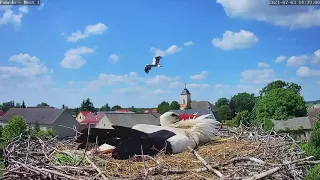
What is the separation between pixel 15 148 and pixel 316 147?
16.2 meters

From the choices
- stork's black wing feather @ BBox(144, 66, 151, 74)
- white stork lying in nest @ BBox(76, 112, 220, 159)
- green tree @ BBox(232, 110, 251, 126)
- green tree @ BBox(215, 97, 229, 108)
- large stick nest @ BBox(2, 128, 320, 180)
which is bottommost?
large stick nest @ BBox(2, 128, 320, 180)

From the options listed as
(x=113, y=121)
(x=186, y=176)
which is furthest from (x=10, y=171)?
(x=113, y=121)

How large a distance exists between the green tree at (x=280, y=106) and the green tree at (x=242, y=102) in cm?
2490

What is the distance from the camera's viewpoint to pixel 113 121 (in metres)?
36.0

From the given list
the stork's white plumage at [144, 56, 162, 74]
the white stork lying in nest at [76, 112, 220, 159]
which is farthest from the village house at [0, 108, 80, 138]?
the white stork lying in nest at [76, 112, 220, 159]

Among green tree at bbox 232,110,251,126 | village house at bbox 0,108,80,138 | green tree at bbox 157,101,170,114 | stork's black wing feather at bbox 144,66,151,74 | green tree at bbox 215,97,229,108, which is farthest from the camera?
green tree at bbox 215,97,229,108

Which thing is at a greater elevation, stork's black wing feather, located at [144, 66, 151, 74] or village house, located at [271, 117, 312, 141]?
stork's black wing feather, located at [144, 66, 151, 74]

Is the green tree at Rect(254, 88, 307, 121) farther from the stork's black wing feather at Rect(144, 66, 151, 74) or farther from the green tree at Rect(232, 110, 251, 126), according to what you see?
the stork's black wing feather at Rect(144, 66, 151, 74)

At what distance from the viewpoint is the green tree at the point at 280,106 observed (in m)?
36.8

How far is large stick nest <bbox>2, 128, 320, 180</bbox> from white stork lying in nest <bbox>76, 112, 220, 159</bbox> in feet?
0.28

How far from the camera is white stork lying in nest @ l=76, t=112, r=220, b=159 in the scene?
3412 millimetres

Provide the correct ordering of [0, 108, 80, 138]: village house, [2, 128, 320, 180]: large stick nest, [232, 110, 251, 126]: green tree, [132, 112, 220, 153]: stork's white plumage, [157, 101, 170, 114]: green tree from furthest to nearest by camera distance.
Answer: [157, 101, 170, 114]: green tree < [0, 108, 80, 138]: village house < [232, 110, 251, 126]: green tree < [132, 112, 220, 153]: stork's white plumage < [2, 128, 320, 180]: large stick nest

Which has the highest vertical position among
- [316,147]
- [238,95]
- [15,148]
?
[238,95]

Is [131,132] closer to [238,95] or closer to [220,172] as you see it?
[220,172]
